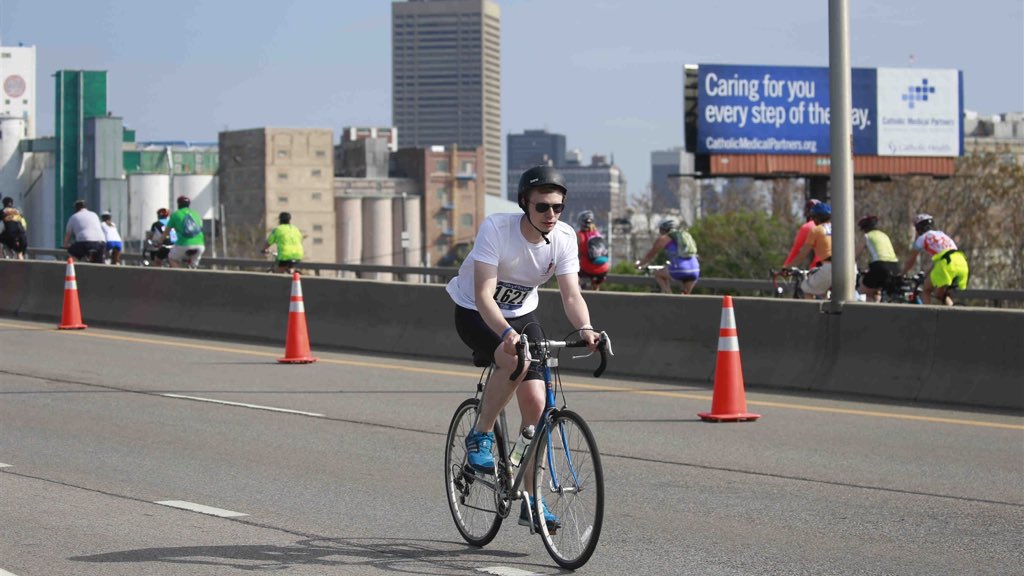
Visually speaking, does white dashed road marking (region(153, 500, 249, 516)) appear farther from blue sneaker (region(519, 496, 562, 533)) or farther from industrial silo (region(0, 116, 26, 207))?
industrial silo (region(0, 116, 26, 207))

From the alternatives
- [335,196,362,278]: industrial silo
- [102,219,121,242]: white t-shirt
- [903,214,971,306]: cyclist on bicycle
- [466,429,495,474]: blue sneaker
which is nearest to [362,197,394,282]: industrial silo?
[335,196,362,278]: industrial silo

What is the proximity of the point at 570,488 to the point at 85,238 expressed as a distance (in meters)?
23.8

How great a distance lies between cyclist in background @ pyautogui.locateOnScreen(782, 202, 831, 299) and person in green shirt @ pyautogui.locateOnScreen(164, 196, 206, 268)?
12408mm

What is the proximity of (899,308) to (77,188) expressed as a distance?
470 feet

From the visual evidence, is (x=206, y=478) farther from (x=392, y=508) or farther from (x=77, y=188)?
(x=77, y=188)

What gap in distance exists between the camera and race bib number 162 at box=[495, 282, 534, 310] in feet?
24.1

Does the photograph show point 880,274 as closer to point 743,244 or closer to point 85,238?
point 85,238

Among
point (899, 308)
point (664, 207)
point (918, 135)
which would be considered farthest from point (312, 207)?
point (899, 308)

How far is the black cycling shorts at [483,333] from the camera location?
7.27 m

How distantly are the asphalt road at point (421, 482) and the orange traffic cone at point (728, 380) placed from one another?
0.70 ft

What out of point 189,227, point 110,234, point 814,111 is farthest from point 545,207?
point 814,111

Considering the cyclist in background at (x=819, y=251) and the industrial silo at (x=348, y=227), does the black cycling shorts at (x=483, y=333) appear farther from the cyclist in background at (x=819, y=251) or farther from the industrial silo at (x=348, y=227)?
the industrial silo at (x=348, y=227)

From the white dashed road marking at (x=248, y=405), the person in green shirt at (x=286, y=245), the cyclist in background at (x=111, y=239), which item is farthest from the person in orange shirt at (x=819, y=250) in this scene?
the cyclist in background at (x=111, y=239)

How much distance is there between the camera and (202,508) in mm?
9016
